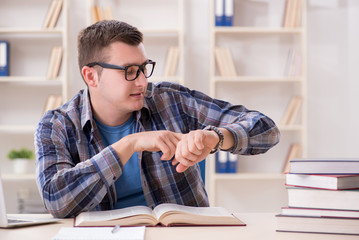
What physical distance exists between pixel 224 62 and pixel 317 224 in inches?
109

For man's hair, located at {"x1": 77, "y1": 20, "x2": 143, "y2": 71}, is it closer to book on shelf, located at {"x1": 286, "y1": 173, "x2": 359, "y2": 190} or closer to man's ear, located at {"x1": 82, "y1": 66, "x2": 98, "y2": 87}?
man's ear, located at {"x1": 82, "y1": 66, "x2": 98, "y2": 87}

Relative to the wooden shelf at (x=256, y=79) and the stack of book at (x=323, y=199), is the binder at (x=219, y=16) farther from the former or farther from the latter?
the stack of book at (x=323, y=199)

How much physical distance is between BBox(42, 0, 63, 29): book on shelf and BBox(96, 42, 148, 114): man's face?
2197mm

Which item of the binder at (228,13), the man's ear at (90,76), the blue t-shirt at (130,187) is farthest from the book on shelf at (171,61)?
the blue t-shirt at (130,187)

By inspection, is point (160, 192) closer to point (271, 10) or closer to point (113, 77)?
point (113, 77)

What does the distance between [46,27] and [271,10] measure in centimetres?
180

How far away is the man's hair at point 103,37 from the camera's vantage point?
1799mm

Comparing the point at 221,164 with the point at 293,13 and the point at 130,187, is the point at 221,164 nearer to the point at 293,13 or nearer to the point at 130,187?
the point at 293,13

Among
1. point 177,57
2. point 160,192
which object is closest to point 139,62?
point 160,192

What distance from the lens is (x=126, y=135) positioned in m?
1.80

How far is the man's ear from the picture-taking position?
6.10 ft

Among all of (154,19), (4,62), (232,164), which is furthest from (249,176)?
(4,62)

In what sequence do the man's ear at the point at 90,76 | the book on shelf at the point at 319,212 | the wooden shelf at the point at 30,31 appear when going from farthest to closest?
the wooden shelf at the point at 30,31 < the man's ear at the point at 90,76 < the book on shelf at the point at 319,212

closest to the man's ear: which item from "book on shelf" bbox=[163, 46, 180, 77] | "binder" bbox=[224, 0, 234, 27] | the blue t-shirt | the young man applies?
the young man
